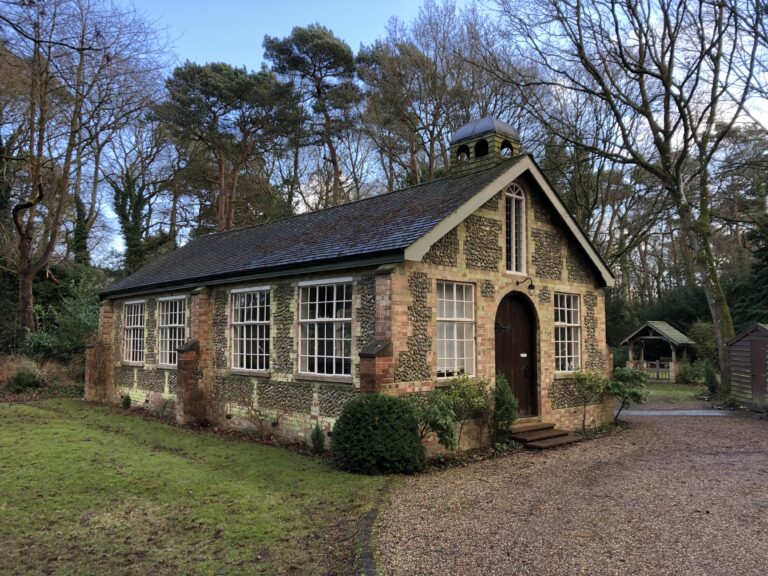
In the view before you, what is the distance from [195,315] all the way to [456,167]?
7.39 m

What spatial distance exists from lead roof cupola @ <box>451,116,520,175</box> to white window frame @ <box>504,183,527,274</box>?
1.03 meters

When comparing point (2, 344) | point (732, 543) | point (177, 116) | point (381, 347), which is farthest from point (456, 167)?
point (2, 344)

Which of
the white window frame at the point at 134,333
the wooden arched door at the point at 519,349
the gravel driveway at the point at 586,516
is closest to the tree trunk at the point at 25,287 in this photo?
the white window frame at the point at 134,333

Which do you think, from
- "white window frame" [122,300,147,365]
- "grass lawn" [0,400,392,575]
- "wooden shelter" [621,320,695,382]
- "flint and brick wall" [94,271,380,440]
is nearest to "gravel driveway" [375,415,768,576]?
"grass lawn" [0,400,392,575]

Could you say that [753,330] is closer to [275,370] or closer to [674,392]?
[674,392]

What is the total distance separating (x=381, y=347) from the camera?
9.82m

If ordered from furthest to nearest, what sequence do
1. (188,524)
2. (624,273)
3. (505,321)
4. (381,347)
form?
(624,273)
(505,321)
(381,347)
(188,524)

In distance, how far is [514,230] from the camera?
12805mm

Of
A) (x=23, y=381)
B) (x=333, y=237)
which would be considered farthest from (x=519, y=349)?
(x=23, y=381)

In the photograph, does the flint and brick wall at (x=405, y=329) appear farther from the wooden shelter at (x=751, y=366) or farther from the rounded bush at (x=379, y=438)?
the wooden shelter at (x=751, y=366)

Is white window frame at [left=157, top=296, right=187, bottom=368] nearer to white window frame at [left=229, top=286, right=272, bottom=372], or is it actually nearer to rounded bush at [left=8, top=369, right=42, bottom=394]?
white window frame at [left=229, top=286, right=272, bottom=372]

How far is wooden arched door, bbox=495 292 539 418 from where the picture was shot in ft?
40.7

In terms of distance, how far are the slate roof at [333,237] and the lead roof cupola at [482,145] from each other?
558mm

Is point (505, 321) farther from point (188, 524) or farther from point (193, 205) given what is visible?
point (193, 205)
